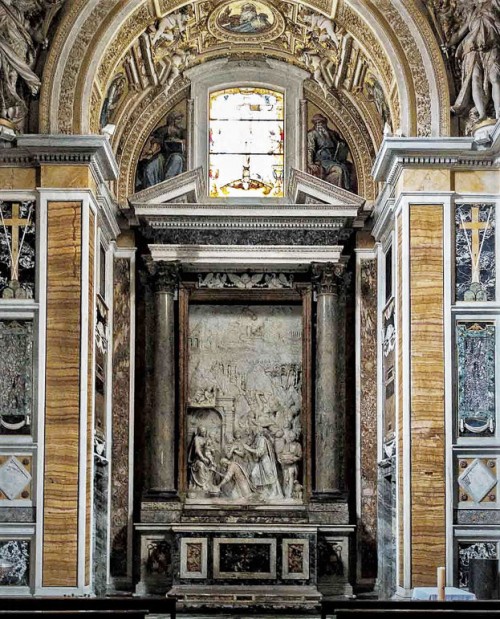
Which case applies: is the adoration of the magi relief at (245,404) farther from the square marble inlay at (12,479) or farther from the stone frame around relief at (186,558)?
the square marble inlay at (12,479)

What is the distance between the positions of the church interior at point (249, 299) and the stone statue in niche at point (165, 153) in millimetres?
57

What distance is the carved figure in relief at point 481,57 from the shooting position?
55.9 ft

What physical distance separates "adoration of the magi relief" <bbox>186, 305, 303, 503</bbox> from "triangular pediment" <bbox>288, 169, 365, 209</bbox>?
186 centimetres

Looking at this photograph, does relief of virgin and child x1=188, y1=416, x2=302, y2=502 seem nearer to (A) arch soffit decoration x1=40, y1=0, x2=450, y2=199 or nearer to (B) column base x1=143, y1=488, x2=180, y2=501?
(B) column base x1=143, y1=488, x2=180, y2=501

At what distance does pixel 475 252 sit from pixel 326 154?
496cm

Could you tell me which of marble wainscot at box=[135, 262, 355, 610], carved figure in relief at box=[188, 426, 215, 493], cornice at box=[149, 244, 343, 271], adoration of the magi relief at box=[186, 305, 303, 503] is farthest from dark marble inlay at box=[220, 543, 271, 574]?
cornice at box=[149, 244, 343, 271]

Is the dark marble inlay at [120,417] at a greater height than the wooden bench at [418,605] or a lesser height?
greater

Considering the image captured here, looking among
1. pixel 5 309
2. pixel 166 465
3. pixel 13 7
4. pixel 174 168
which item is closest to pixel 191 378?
pixel 166 465

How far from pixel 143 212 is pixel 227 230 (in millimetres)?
1295

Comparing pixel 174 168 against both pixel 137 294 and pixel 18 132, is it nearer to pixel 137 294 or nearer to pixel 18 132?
pixel 137 294

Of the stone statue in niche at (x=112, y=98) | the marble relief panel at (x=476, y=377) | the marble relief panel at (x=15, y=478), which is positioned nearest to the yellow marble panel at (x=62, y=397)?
the marble relief panel at (x=15, y=478)

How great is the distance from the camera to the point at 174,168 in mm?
21469

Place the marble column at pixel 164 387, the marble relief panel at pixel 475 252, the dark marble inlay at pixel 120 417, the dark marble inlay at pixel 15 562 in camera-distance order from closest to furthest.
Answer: the dark marble inlay at pixel 15 562
the marble relief panel at pixel 475 252
the marble column at pixel 164 387
the dark marble inlay at pixel 120 417

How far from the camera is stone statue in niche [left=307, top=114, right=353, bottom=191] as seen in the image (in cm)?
2150
